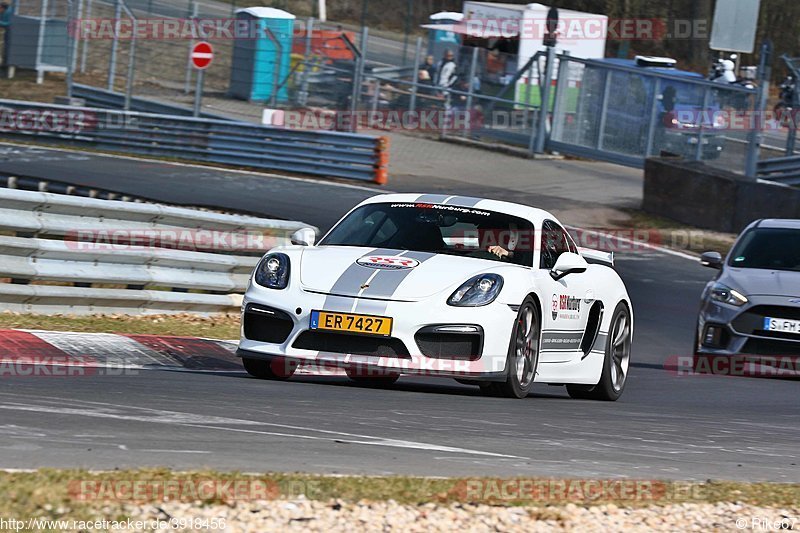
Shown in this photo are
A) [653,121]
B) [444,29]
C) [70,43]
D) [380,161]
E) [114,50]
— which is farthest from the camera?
[444,29]

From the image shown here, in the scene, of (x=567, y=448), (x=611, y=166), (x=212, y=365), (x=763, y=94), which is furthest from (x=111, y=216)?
(x=611, y=166)

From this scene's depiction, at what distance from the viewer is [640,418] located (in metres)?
8.51

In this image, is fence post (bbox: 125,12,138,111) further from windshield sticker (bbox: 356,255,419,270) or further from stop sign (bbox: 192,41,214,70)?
windshield sticker (bbox: 356,255,419,270)

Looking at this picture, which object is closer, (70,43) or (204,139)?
(204,139)

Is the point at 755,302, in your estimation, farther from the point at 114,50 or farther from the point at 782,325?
the point at 114,50

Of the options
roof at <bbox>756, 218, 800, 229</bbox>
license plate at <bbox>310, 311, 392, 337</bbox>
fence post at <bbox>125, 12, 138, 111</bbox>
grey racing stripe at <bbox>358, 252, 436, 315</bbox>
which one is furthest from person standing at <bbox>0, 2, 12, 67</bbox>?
license plate at <bbox>310, 311, 392, 337</bbox>

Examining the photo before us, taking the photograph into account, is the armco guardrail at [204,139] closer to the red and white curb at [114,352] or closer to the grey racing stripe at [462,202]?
the red and white curb at [114,352]

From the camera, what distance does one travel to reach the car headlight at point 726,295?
12.0 m

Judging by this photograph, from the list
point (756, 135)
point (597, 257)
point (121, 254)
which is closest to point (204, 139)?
point (756, 135)

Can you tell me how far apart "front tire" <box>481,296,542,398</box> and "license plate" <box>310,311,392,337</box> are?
0.78 m

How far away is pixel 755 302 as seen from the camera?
11.9 m

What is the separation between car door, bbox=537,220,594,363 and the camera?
8898 mm

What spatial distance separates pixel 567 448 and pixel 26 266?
510cm

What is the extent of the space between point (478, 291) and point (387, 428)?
5.70 feet
